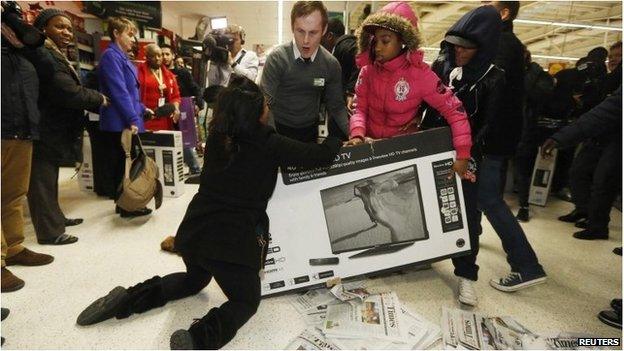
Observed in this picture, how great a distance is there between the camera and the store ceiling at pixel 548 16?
25.0 ft

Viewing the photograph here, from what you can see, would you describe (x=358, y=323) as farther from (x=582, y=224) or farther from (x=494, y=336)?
(x=582, y=224)

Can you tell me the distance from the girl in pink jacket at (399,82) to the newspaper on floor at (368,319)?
27.1 inches

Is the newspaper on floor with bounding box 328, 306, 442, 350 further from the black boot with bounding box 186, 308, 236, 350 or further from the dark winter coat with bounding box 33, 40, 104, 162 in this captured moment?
the dark winter coat with bounding box 33, 40, 104, 162

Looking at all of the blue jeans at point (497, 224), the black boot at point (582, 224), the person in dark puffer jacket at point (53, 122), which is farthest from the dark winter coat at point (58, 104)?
the black boot at point (582, 224)

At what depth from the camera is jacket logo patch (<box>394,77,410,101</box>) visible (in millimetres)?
1564

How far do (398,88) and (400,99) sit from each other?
0.05 metres

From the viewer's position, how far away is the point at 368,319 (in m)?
1.46

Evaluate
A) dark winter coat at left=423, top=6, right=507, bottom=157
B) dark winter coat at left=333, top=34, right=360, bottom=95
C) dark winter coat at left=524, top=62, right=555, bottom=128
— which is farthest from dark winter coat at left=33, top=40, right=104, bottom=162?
dark winter coat at left=524, top=62, right=555, bottom=128

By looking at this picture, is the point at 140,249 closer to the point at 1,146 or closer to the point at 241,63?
the point at 1,146

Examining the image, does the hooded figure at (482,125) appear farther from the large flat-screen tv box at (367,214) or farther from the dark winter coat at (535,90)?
the dark winter coat at (535,90)

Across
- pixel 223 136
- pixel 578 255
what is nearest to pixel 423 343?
pixel 223 136

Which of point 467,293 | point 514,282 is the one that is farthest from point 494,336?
point 514,282

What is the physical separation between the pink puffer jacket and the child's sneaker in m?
0.62

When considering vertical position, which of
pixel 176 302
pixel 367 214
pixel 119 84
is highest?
pixel 119 84
